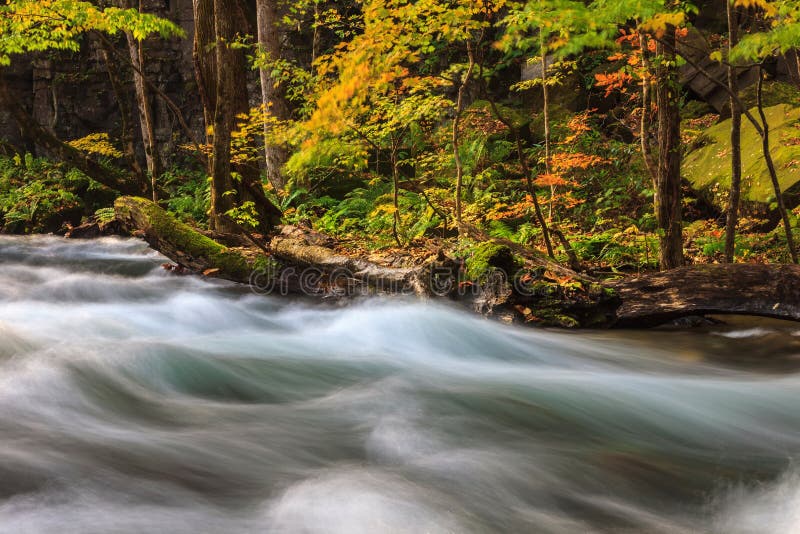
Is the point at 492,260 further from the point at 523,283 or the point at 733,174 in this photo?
the point at 733,174

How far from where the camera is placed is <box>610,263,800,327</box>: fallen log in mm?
5289

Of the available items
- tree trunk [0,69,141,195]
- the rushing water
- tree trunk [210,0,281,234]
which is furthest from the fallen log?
tree trunk [0,69,141,195]

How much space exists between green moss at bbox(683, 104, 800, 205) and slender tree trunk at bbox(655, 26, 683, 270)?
2.43 m

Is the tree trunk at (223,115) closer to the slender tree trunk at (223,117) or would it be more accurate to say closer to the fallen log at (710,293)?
the slender tree trunk at (223,117)

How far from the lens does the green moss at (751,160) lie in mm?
8336

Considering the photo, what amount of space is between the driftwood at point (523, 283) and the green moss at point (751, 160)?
3255 millimetres

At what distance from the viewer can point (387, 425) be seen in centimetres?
361

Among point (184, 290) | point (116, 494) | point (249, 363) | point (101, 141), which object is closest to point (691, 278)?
point (249, 363)

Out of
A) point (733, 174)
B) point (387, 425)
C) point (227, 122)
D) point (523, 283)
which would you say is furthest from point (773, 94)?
point (387, 425)

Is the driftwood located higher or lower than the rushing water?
higher

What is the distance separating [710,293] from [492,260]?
1990mm

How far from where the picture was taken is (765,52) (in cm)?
490

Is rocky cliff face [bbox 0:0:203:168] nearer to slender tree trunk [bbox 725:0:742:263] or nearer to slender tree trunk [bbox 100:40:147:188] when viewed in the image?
slender tree trunk [bbox 100:40:147:188]

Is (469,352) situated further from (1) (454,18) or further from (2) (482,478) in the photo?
(1) (454,18)
